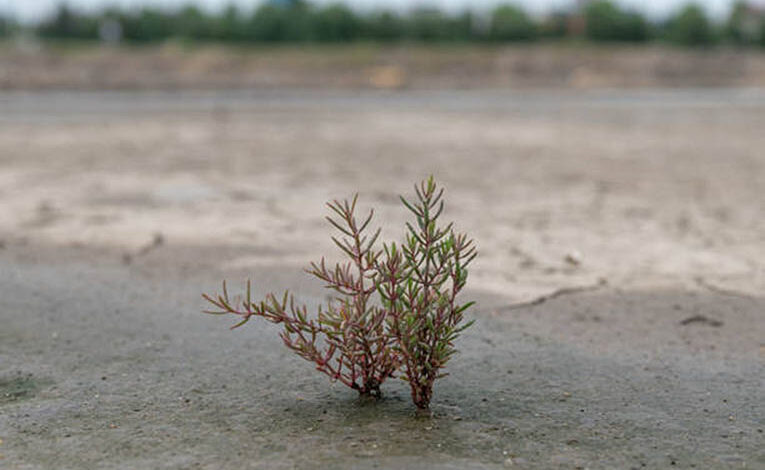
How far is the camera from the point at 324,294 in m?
4.98

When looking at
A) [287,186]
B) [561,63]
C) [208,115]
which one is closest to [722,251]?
[287,186]

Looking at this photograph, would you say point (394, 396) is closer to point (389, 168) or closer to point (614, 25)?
point (389, 168)

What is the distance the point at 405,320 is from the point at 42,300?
94.3 inches

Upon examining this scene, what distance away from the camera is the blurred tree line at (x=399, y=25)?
138 feet

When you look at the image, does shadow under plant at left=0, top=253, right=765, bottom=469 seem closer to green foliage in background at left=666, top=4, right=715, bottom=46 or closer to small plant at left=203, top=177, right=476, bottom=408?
small plant at left=203, top=177, right=476, bottom=408

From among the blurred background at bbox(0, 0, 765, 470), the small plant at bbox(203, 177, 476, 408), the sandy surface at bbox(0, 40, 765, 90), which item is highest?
the small plant at bbox(203, 177, 476, 408)

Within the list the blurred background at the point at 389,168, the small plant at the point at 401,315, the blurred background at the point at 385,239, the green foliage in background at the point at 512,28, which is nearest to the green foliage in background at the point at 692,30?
the green foliage in background at the point at 512,28

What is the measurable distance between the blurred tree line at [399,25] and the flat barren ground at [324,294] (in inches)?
1230

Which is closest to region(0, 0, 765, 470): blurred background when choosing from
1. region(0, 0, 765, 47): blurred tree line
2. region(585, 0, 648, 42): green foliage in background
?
region(0, 0, 765, 47): blurred tree line

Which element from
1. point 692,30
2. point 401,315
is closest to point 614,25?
point 692,30

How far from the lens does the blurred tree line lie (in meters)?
42.0

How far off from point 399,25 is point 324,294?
39.5 meters

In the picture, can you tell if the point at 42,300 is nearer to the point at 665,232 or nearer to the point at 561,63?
the point at 665,232

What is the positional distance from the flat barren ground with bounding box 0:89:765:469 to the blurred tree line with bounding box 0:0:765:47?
31.2 m
